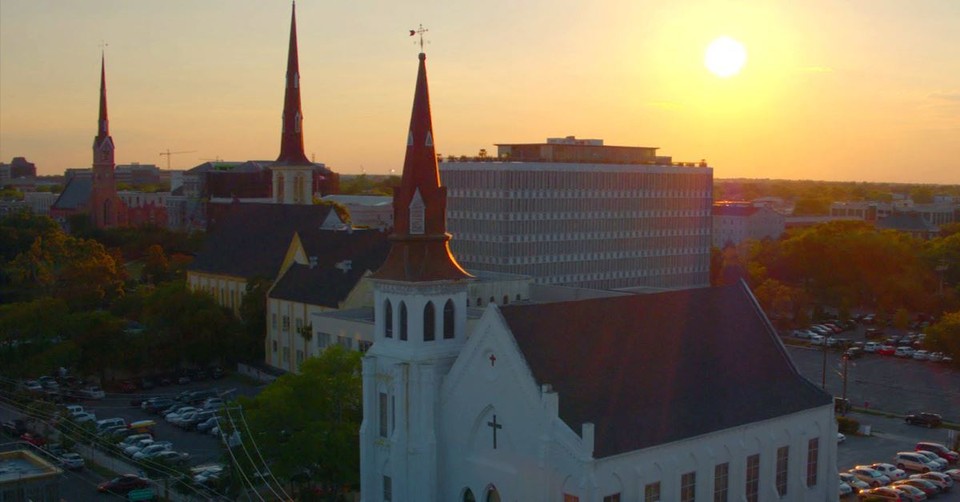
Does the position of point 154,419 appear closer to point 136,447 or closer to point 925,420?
point 136,447

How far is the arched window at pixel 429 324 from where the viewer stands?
144ft

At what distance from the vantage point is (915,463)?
6106 centimetres

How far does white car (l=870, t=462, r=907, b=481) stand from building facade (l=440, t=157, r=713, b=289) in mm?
64631

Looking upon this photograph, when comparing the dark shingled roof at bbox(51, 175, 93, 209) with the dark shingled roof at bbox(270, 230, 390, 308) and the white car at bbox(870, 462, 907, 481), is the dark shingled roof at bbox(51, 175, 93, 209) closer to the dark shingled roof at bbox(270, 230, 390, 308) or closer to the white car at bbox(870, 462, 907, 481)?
the dark shingled roof at bbox(270, 230, 390, 308)

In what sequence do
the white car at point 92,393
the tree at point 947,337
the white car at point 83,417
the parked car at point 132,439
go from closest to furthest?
1. the parked car at point 132,439
2. the white car at point 83,417
3. the white car at point 92,393
4. the tree at point 947,337

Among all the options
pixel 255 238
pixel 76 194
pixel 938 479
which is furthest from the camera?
pixel 76 194

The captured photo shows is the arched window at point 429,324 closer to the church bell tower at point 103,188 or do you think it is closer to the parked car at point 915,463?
the parked car at point 915,463

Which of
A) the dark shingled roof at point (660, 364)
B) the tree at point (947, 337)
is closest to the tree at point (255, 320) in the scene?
the dark shingled roof at point (660, 364)

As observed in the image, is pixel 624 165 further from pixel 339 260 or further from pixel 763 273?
pixel 339 260

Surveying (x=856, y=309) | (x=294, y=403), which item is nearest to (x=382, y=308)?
(x=294, y=403)

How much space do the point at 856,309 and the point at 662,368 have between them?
10130 centimetres

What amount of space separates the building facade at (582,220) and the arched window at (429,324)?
2921 inches

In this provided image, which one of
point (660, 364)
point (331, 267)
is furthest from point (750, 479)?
point (331, 267)

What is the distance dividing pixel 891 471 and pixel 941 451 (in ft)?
24.0
